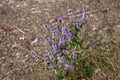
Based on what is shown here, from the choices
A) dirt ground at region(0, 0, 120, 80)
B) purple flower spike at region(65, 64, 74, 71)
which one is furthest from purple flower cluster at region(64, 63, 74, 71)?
dirt ground at region(0, 0, 120, 80)

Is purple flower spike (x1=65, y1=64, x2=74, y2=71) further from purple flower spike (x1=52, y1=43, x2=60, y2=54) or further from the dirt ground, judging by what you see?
the dirt ground

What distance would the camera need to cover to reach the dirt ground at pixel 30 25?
3.45 m

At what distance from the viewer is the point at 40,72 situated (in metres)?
3.36

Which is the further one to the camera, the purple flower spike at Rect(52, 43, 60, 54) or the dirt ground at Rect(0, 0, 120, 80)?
the dirt ground at Rect(0, 0, 120, 80)

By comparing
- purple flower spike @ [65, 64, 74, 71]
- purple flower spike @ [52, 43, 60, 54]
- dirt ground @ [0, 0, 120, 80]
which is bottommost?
dirt ground @ [0, 0, 120, 80]

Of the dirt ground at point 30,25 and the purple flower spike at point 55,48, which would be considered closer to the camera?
the purple flower spike at point 55,48

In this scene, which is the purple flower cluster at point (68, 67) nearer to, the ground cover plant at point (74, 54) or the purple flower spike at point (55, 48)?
the ground cover plant at point (74, 54)

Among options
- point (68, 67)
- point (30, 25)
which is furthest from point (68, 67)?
point (30, 25)

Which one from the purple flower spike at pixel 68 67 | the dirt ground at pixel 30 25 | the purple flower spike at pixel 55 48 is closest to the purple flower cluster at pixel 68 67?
the purple flower spike at pixel 68 67

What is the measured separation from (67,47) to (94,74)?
356mm

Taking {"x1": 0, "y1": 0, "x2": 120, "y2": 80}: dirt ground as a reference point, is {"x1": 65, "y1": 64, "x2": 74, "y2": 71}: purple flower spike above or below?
above

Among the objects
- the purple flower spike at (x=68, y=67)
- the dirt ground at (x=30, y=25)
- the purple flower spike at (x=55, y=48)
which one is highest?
the purple flower spike at (x=55, y=48)

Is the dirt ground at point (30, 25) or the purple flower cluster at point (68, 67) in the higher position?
the purple flower cluster at point (68, 67)

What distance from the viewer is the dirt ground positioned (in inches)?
136
